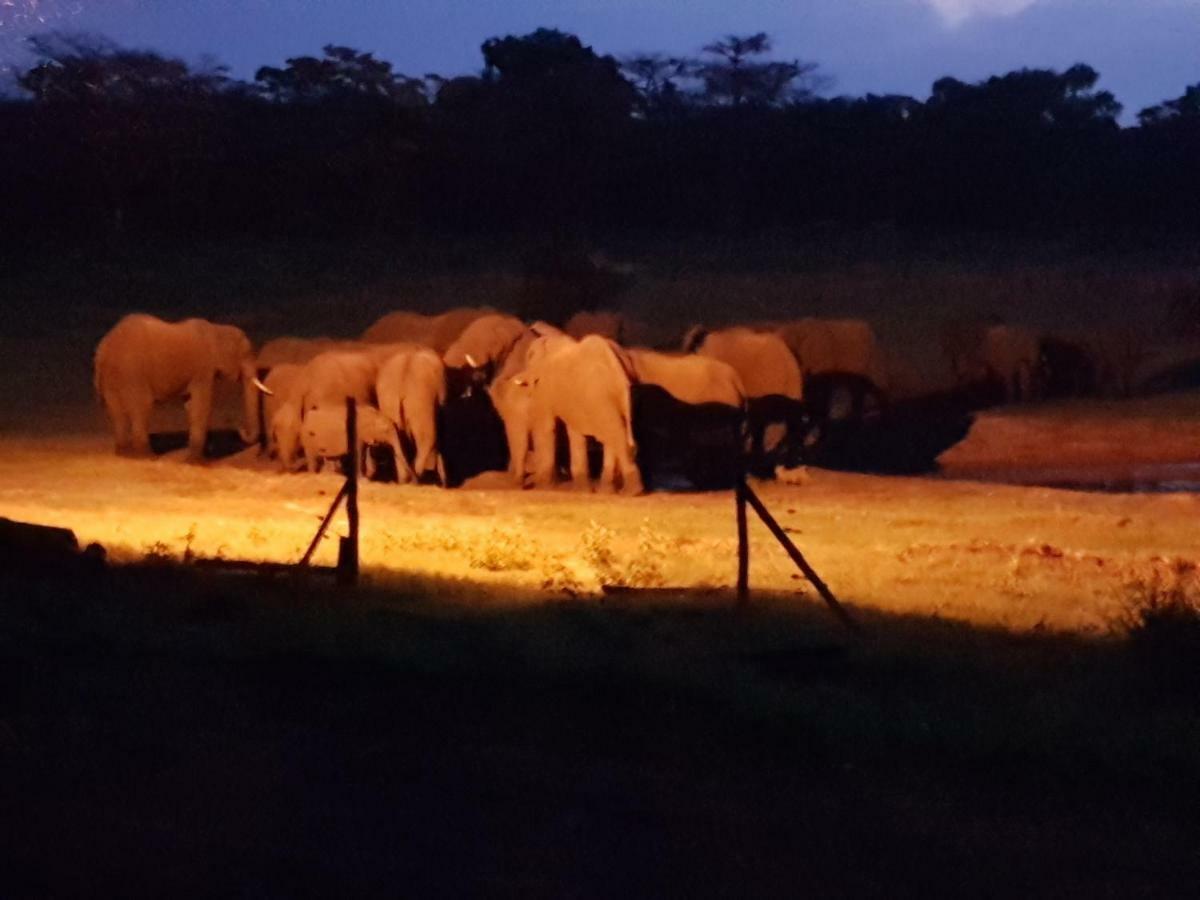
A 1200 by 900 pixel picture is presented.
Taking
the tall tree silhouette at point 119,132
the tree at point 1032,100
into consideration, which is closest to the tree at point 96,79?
the tall tree silhouette at point 119,132

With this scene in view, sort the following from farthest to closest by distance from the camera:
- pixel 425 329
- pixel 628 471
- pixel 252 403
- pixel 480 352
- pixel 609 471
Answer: pixel 425 329 < pixel 252 403 < pixel 480 352 < pixel 609 471 < pixel 628 471

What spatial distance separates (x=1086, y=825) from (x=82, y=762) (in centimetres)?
377

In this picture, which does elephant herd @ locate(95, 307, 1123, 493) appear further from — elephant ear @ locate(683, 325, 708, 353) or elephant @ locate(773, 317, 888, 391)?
elephant @ locate(773, 317, 888, 391)

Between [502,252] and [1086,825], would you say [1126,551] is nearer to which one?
[1086,825]

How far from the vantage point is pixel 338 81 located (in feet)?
214

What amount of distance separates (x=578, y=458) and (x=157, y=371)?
21.5 feet

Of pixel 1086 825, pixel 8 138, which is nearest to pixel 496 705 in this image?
pixel 1086 825

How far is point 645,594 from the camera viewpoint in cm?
1377

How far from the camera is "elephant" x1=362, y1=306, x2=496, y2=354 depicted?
29.9 metres

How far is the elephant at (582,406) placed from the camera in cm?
2381

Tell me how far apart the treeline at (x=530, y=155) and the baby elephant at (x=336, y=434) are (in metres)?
30.8

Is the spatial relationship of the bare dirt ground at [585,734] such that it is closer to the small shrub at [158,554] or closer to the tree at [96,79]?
the small shrub at [158,554]

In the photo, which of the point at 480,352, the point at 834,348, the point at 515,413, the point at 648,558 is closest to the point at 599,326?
the point at 834,348

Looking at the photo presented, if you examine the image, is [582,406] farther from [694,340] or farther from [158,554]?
[158,554]
